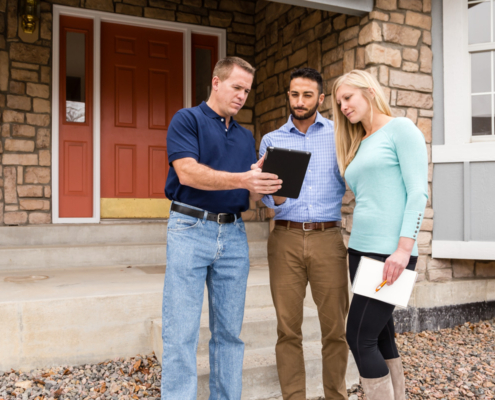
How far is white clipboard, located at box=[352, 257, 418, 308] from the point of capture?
5.99ft

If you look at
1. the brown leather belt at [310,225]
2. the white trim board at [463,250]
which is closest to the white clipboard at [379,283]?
the brown leather belt at [310,225]

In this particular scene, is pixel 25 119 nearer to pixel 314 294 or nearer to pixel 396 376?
pixel 314 294

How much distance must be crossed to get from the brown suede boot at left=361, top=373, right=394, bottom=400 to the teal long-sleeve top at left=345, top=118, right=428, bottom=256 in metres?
0.56

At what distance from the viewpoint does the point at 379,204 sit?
1902 millimetres

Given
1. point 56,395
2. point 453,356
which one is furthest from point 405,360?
point 56,395

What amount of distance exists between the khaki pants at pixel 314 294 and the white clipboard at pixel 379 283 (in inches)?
16.2

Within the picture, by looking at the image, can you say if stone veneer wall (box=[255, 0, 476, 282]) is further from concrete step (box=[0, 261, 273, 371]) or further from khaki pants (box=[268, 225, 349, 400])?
concrete step (box=[0, 261, 273, 371])

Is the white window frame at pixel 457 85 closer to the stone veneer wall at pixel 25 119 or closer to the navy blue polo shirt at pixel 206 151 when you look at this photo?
the navy blue polo shirt at pixel 206 151

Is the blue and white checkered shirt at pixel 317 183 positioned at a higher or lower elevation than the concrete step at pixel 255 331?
higher

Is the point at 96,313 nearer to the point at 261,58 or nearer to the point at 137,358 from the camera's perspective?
the point at 137,358

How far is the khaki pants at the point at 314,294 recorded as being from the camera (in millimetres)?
2254

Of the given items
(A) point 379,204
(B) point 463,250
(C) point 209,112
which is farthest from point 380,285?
(B) point 463,250

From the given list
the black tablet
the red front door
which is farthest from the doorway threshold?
the black tablet

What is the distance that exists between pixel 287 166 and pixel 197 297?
2.40ft
